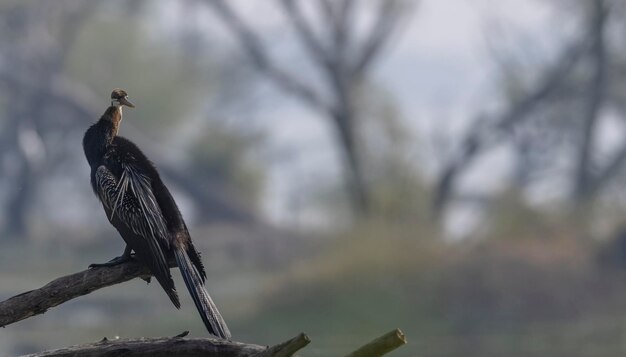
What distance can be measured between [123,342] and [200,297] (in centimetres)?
61

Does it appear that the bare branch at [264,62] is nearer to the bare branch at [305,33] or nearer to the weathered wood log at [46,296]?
the bare branch at [305,33]

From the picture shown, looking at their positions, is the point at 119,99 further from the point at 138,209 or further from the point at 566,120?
the point at 566,120

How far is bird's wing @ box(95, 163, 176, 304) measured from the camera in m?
5.02

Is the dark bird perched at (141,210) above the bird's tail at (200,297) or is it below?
above

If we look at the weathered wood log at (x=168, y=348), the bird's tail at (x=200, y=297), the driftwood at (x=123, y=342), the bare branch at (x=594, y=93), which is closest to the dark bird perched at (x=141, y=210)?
the bird's tail at (x=200, y=297)

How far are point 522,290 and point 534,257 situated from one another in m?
0.83

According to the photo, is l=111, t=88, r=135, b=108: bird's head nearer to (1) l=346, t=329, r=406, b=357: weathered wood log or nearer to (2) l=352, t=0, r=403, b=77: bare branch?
(1) l=346, t=329, r=406, b=357: weathered wood log

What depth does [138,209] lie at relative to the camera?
5.18m

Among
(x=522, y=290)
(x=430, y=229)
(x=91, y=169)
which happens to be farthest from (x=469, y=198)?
(x=91, y=169)

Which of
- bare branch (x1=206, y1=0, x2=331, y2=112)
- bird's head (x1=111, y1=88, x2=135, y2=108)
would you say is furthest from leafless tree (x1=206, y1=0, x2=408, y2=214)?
bird's head (x1=111, y1=88, x2=135, y2=108)

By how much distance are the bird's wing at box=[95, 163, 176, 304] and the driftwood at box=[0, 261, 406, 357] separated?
16 cm

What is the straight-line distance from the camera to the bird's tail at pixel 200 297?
4.70 m

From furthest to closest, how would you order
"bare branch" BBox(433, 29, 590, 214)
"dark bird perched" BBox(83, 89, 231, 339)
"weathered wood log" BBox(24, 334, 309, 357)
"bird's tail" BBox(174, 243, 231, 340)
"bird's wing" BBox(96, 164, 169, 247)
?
1. "bare branch" BBox(433, 29, 590, 214)
2. "bird's wing" BBox(96, 164, 169, 247)
3. "dark bird perched" BBox(83, 89, 231, 339)
4. "bird's tail" BBox(174, 243, 231, 340)
5. "weathered wood log" BBox(24, 334, 309, 357)

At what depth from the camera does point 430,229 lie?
18922 millimetres
